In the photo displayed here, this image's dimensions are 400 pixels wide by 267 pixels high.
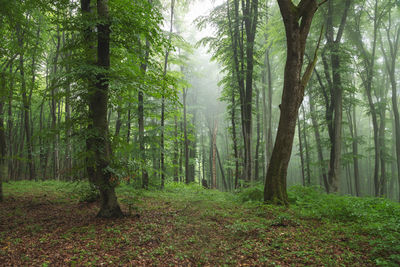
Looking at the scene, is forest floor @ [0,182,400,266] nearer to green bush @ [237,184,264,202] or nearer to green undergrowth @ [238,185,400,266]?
green undergrowth @ [238,185,400,266]

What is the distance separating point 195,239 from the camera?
4.21 meters

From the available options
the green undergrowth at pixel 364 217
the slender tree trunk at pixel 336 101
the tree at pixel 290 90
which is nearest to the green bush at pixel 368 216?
the green undergrowth at pixel 364 217

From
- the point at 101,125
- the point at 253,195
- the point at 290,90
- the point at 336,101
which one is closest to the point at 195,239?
the point at 101,125

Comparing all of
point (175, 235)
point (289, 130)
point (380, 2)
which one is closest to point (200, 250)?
point (175, 235)

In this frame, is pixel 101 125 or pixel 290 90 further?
pixel 290 90

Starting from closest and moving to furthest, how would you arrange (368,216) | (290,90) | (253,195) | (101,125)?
(368,216), (101,125), (290,90), (253,195)

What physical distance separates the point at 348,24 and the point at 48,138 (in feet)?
49.2

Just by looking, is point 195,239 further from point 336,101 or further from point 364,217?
point 336,101

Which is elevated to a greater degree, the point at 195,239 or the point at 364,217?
the point at 364,217

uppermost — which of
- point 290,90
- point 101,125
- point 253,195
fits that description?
point 290,90

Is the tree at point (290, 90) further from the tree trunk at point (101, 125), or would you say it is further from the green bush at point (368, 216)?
the tree trunk at point (101, 125)

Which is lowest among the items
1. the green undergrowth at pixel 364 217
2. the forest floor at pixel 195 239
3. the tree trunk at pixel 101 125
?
the forest floor at pixel 195 239

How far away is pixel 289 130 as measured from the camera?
588 cm

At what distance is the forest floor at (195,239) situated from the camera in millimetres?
3246
